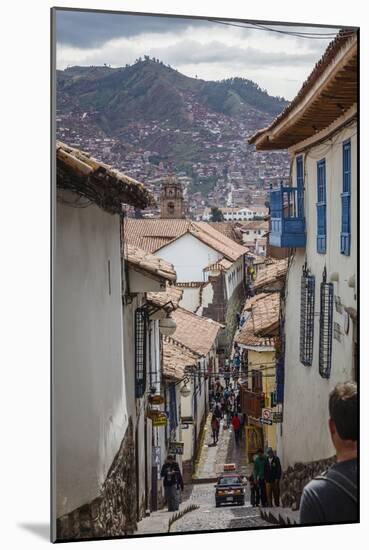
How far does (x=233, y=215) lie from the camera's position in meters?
7.98

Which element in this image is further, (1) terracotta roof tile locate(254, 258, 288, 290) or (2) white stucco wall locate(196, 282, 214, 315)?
(1) terracotta roof tile locate(254, 258, 288, 290)

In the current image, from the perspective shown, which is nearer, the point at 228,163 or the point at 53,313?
A: the point at 53,313

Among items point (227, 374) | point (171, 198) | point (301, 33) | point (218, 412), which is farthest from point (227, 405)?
point (301, 33)

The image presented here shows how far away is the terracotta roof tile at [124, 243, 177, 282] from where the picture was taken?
303 inches

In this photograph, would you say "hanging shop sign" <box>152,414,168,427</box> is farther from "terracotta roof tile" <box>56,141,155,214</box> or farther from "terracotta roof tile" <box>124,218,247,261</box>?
"terracotta roof tile" <box>56,141,155,214</box>

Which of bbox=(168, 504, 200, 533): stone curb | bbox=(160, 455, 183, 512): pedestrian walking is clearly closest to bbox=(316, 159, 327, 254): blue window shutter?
bbox=(160, 455, 183, 512): pedestrian walking

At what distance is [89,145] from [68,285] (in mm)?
874

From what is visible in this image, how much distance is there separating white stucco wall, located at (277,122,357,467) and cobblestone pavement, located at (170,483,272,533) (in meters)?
0.44

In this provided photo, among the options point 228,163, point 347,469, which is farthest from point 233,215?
point 347,469

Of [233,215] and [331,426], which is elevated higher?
[233,215]

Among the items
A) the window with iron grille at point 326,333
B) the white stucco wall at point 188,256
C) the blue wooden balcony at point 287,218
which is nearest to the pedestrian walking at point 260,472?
the window with iron grille at point 326,333

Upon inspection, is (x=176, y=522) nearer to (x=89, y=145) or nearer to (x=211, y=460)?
(x=211, y=460)

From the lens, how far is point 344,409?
26.3 feet

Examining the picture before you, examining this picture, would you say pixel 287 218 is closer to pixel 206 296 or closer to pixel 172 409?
pixel 206 296
